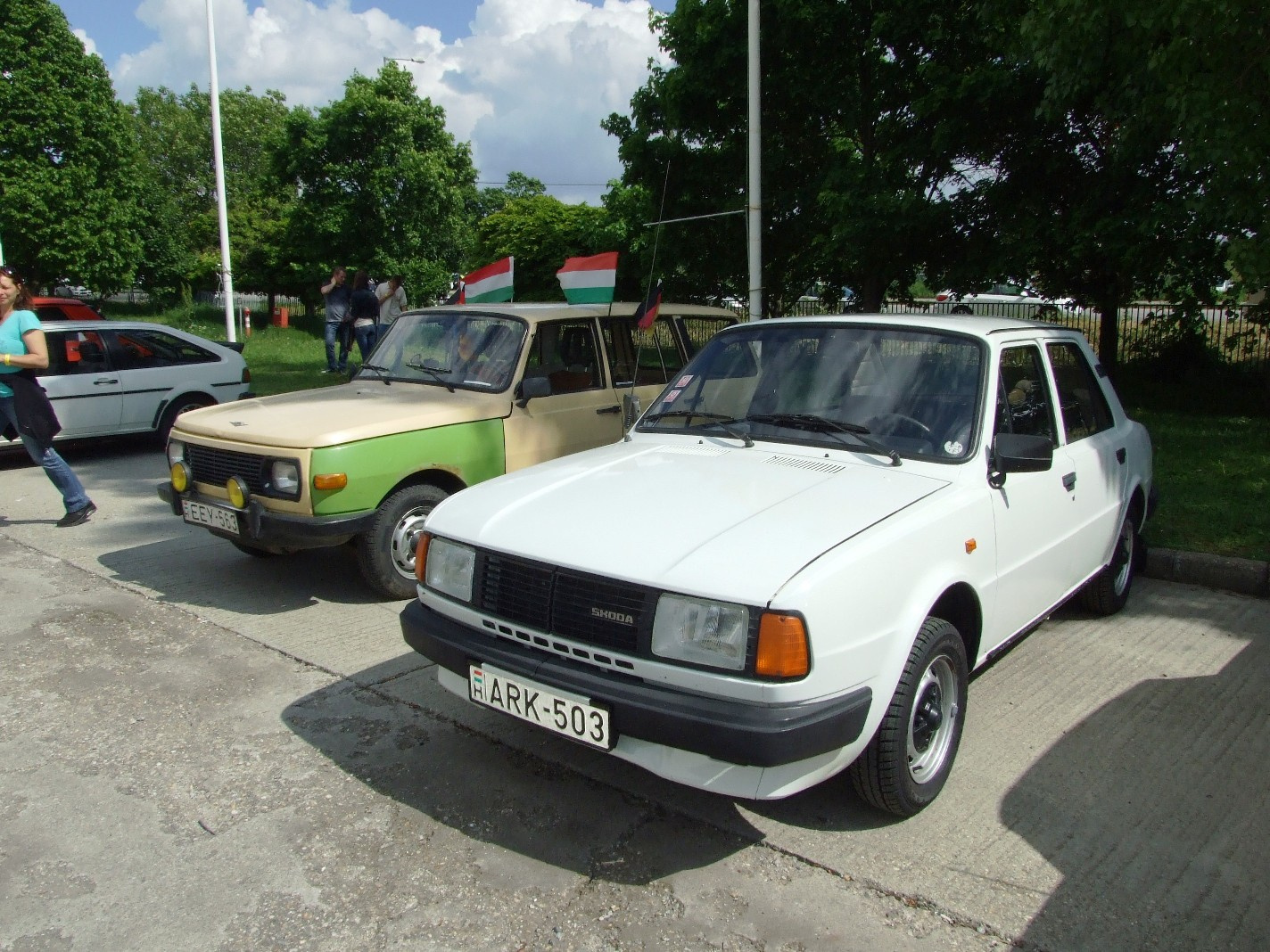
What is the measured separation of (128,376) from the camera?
10188 millimetres

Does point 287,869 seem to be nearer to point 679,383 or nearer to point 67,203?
point 679,383

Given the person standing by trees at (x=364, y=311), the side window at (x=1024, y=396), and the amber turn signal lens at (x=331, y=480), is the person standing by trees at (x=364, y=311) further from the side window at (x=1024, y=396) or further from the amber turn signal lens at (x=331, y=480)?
the side window at (x=1024, y=396)

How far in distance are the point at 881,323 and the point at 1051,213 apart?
8.01 metres

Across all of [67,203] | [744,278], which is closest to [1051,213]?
[744,278]

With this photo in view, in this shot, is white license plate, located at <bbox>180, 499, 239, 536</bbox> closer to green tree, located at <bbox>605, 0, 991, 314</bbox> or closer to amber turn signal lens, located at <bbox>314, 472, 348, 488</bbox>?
amber turn signal lens, located at <bbox>314, 472, 348, 488</bbox>

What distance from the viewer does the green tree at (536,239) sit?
3431 centimetres

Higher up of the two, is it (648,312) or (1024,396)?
(648,312)

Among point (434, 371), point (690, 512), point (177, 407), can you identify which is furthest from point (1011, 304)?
point (690, 512)

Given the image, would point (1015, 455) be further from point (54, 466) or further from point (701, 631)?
point (54, 466)

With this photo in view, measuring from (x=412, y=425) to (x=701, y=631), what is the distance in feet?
10.6

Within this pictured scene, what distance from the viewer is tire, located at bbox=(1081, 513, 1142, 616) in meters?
5.33

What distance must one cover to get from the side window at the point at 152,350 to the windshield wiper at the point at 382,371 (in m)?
4.64

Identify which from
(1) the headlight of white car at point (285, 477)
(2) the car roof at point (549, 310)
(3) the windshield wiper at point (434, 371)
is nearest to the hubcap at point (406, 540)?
(1) the headlight of white car at point (285, 477)

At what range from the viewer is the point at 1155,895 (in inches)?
119
